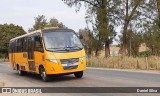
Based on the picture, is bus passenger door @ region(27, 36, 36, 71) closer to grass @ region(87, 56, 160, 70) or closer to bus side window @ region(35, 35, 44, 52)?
bus side window @ region(35, 35, 44, 52)

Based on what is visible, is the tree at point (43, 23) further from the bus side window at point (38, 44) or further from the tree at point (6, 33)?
the bus side window at point (38, 44)

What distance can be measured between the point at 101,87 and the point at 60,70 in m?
3.46

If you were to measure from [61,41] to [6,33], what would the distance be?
7869 cm

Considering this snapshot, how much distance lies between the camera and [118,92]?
43.1 ft

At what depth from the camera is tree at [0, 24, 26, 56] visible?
305 feet

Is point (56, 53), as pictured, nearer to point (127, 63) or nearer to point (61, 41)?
point (61, 41)

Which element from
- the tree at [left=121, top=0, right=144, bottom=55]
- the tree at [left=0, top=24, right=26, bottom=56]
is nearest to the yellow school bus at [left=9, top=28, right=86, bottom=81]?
the tree at [left=121, top=0, right=144, bottom=55]

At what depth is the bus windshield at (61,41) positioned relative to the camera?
59.9 ft

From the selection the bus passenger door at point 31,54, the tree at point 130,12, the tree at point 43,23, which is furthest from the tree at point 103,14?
the tree at point 43,23

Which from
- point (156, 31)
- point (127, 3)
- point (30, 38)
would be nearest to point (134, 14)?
point (127, 3)

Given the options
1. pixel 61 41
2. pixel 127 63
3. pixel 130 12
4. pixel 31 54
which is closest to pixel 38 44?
pixel 61 41

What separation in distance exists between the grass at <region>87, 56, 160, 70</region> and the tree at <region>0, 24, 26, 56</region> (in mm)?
56836

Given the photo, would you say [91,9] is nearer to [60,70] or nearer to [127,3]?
[127,3]

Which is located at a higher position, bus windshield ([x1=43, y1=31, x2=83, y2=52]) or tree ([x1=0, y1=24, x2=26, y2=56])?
tree ([x1=0, y1=24, x2=26, y2=56])
